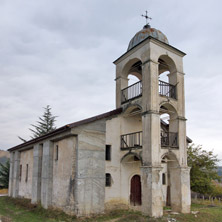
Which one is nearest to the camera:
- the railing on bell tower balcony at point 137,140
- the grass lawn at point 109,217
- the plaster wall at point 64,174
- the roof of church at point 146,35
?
the grass lawn at point 109,217

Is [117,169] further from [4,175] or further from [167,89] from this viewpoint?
[4,175]

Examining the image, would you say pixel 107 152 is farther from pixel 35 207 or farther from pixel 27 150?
pixel 27 150

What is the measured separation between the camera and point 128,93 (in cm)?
1584

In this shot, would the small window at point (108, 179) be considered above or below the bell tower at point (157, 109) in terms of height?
A: below

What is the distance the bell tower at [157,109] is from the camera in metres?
12.6

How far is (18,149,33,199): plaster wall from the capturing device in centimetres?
1950

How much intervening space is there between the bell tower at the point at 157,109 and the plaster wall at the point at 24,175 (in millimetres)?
9786

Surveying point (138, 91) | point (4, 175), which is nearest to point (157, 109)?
point (138, 91)

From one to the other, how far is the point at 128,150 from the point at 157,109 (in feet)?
10.5

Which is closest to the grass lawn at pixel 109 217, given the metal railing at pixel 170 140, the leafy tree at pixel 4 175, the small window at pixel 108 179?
the small window at pixel 108 179

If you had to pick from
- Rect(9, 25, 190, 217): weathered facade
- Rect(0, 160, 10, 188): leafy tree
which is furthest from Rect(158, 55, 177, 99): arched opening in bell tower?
Rect(0, 160, 10, 188): leafy tree

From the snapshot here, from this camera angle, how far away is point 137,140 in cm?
1514

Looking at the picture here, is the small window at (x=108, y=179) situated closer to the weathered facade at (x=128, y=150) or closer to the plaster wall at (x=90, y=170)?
the weathered facade at (x=128, y=150)

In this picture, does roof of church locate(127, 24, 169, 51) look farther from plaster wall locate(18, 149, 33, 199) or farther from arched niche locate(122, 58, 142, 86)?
plaster wall locate(18, 149, 33, 199)
